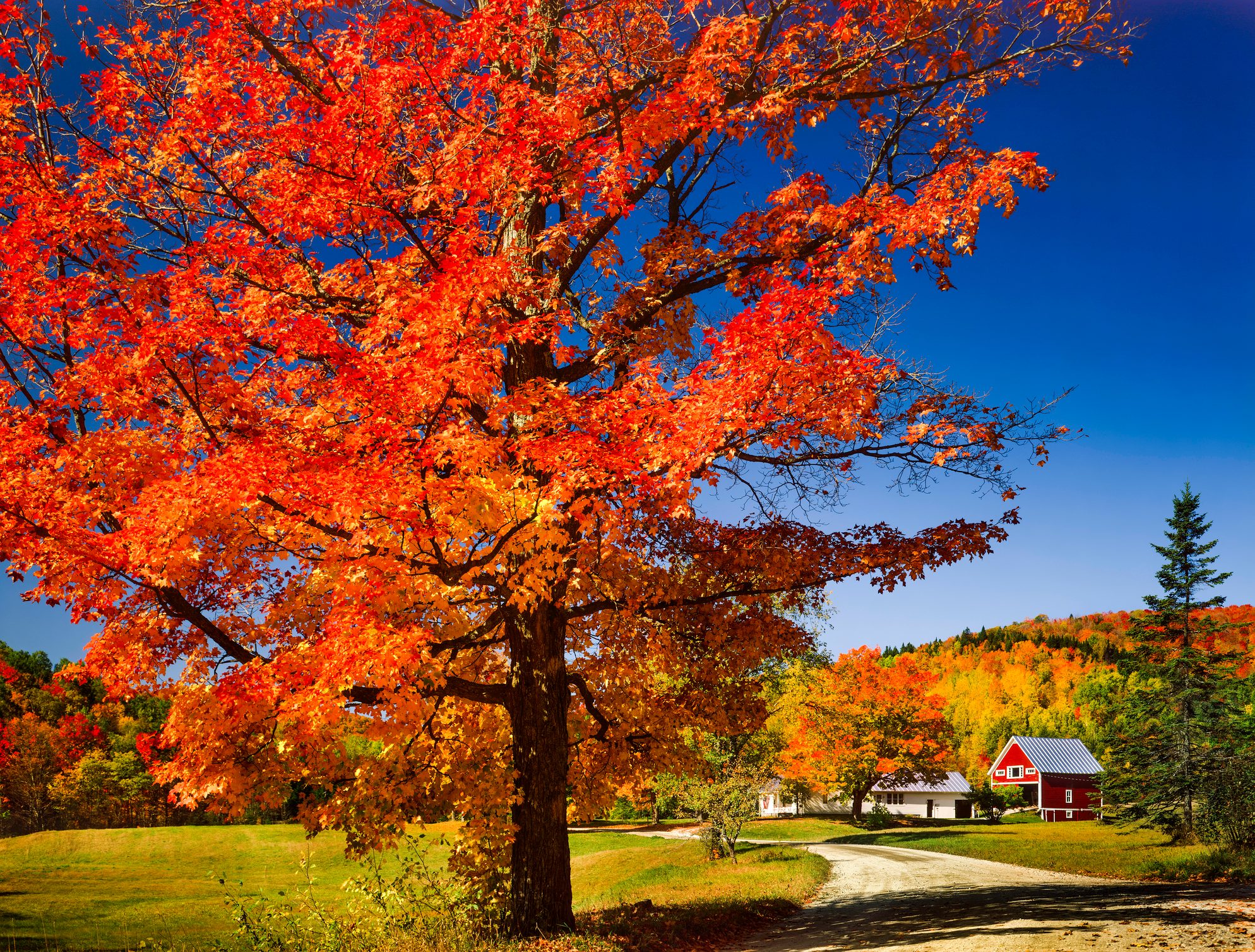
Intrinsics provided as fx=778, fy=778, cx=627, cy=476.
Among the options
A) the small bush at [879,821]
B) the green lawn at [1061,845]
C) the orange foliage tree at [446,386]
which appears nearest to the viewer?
the orange foliage tree at [446,386]

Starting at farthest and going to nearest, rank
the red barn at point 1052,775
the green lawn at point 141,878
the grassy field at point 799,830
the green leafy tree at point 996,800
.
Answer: the red barn at point 1052,775
the green leafy tree at point 996,800
the grassy field at point 799,830
the green lawn at point 141,878

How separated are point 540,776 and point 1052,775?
76.9 m

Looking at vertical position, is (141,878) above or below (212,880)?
below

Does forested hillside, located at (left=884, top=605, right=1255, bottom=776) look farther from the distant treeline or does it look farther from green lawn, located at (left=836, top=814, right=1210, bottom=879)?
the distant treeline

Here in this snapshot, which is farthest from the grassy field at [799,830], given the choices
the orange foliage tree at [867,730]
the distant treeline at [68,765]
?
the distant treeline at [68,765]

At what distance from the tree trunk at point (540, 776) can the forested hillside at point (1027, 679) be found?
223 feet

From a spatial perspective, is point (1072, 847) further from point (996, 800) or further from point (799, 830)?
point (996, 800)

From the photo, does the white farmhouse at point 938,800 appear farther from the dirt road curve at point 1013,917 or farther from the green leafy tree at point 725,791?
the dirt road curve at point 1013,917

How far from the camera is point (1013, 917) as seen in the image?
1290 cm

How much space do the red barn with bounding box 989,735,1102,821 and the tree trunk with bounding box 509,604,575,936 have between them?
239ft

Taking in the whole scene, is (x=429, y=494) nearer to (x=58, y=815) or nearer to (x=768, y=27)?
(x=768, y=27)

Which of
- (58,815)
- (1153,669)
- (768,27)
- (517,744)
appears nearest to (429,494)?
(517,744)

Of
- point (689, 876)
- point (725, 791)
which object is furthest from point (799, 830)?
point (689, 876)

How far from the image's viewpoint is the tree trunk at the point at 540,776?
10.8m
